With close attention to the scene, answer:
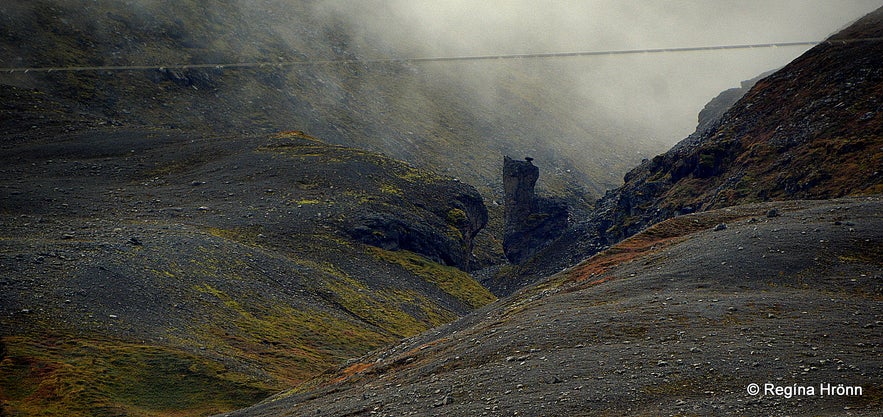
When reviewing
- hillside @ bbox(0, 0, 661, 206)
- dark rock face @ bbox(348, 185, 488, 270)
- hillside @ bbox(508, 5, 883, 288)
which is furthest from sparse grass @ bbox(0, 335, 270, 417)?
hillside @ bbox(0, 0, 661, 206)

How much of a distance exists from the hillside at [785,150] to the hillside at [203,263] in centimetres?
2341

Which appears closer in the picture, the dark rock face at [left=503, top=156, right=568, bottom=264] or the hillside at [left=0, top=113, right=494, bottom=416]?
the hillside at [left=0, top=113, right=494, bottom=416]

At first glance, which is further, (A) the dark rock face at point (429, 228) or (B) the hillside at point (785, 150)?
(A) the dark rock face at point (429, 228)

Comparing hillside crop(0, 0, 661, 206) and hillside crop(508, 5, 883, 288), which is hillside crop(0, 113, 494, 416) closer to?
hillside crop(0, 0, 661, 206)

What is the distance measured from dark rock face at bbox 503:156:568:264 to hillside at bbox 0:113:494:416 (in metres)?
14.6

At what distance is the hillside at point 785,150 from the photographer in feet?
237

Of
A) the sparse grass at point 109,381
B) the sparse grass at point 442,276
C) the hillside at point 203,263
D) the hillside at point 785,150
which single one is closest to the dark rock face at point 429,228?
the hillside at point 203,263

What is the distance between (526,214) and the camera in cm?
13162

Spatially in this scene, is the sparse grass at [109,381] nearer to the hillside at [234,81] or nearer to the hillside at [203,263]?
the hillside at [203,263]

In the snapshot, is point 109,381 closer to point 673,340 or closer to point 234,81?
point 673,340

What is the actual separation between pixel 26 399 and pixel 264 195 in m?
49.8

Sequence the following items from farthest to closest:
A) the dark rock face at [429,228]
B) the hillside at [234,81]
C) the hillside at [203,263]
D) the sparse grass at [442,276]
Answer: the hillside at [234,81], the dark rock face at [429,228], the sparse grass at [442,276], the hillside at [203,263]

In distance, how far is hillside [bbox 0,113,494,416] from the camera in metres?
51.3

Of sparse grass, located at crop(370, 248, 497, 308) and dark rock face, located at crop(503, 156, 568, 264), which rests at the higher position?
dark rock face, located at crop(503, 156, 568, 264)
